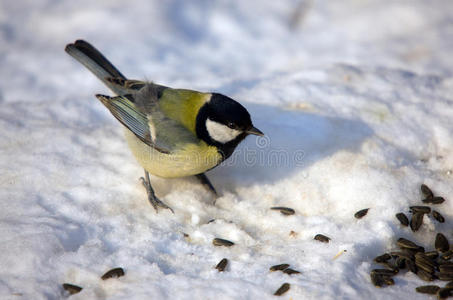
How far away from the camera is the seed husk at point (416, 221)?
2.88 metres

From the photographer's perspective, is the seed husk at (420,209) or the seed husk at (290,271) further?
the seed husk at (420,209)

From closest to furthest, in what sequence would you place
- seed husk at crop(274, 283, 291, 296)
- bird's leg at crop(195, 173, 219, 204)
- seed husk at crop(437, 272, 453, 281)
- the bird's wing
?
1. seed husk at crop(274, 283, 291, 296)
2. seed husk at crop(437, 272, 453, 281)
3. the bird's wing
4. bird's leg at crop(195, 173, 219, 204)

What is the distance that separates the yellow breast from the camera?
10.3 feet

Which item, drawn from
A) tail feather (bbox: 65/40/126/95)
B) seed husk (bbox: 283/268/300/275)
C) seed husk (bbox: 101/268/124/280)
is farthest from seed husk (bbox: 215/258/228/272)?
tail feather (bbox: 65/40/126/95)

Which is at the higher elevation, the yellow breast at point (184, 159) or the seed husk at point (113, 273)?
the yellow breast at point (184, 159)

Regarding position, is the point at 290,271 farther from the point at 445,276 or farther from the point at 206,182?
the point at 206,182

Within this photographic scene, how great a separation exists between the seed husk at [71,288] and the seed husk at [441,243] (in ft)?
7.30

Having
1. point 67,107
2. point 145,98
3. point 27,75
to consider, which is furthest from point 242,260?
point 27,75

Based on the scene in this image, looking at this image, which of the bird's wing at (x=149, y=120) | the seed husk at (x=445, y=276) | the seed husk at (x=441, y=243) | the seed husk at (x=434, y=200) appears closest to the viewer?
the seed husk at (x=445, y=276)

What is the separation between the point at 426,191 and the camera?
10.3 ft

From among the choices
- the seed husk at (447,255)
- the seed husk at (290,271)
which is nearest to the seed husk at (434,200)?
the seed husk at (447,255)

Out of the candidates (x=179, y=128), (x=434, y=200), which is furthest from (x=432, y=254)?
(x=179, y=128)

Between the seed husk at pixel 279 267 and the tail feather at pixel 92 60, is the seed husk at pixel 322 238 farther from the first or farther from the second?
the tail feather at pixel 92 60

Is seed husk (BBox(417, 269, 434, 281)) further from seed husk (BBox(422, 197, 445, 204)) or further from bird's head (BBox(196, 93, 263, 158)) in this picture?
bird's head (BBox(196, 93, 263, 158))
